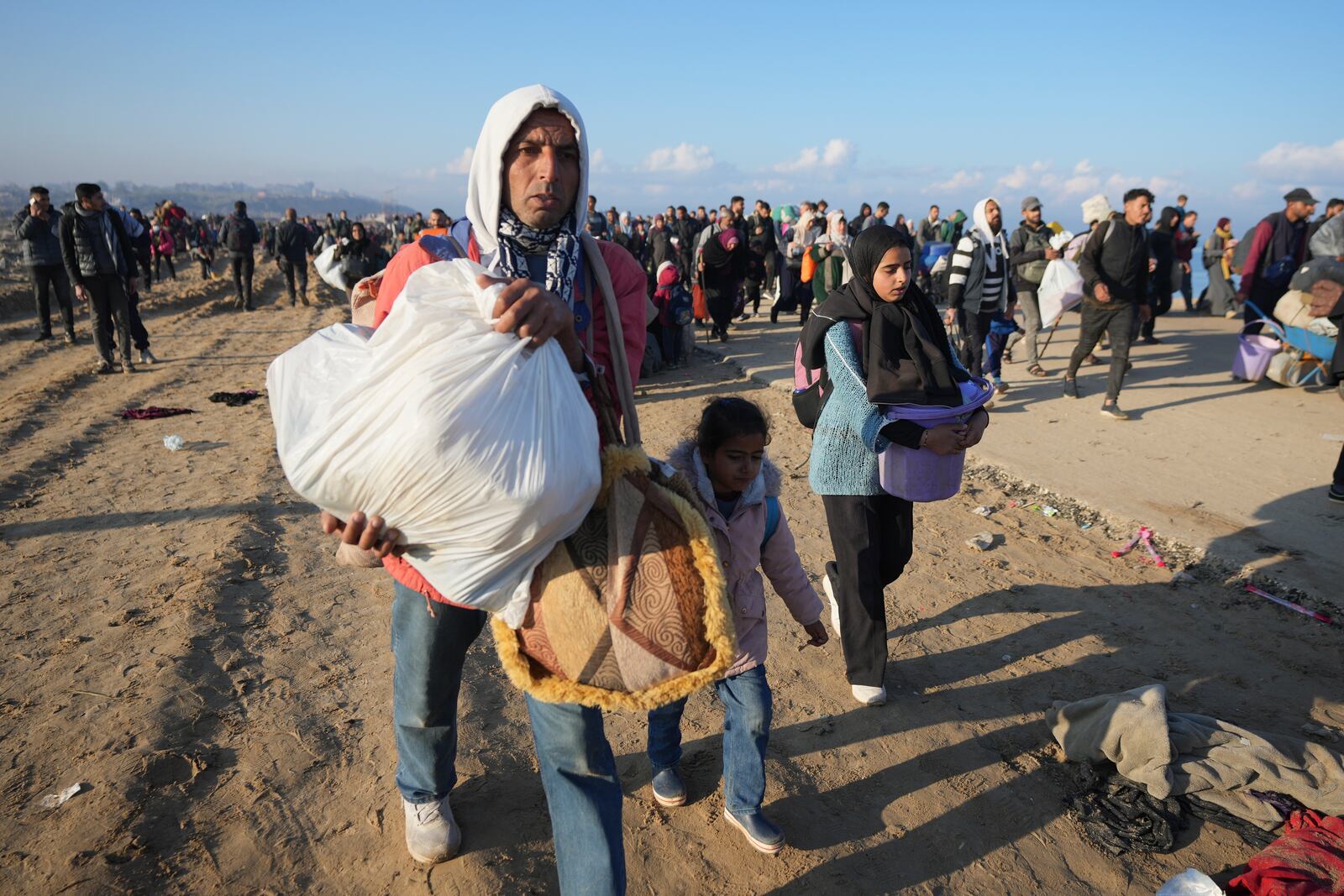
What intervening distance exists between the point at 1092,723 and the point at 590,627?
7.34 feet

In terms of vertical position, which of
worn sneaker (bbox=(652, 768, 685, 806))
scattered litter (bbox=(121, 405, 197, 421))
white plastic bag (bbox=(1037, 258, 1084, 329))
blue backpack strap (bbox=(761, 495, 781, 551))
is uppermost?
white plastic bag (bbox=(1037, 258, 1084, 329))

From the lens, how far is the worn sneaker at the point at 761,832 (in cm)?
249

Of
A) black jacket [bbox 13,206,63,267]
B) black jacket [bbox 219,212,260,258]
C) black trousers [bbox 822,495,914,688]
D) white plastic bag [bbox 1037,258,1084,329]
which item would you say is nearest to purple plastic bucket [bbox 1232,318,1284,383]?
white plastic bag [bbox 1037,258,1084,329]

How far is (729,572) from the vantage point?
239 cm

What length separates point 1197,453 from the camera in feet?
21.0


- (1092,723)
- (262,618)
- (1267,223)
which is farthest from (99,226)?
(1267,223)

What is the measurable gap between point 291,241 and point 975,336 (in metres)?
13.5

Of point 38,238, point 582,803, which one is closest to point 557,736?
point 582,803

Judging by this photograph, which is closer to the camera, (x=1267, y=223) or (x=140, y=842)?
(x=140, y=842)

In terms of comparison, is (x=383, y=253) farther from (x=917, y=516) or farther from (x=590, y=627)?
(x=590, y=627)

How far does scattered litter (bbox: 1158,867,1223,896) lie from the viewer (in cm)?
231

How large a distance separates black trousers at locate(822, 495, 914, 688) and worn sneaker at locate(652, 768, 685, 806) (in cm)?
98

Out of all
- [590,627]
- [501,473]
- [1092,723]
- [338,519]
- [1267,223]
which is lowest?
[1092,723]

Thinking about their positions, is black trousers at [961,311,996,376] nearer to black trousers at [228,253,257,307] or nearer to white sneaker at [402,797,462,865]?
white sneaker at [402,797,462,865]
